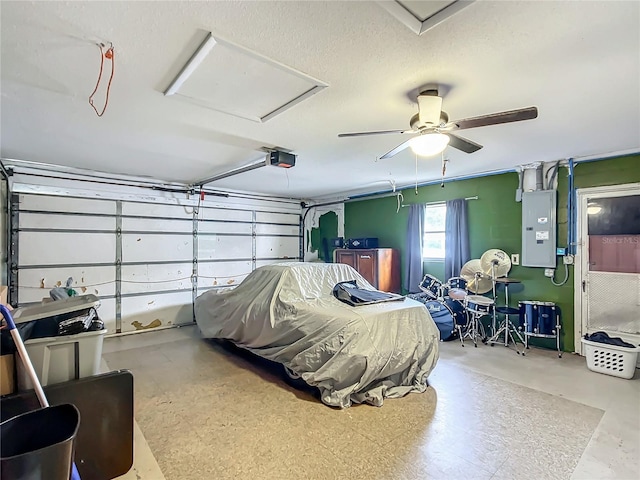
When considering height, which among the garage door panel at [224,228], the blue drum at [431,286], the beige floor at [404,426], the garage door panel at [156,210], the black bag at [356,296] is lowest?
the beige floor at [404,426]

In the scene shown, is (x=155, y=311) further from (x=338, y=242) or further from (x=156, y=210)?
(x=338, y=242)

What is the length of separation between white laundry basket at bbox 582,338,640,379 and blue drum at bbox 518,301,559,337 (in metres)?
0.50

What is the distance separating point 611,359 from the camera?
340 cm

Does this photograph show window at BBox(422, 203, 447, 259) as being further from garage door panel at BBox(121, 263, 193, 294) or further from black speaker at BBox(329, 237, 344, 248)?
garage door panel at BBox(121, 263, 193, 294)

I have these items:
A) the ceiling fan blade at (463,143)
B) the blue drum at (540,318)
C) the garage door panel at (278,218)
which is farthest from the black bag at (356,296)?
the garage door panel at (278,218)

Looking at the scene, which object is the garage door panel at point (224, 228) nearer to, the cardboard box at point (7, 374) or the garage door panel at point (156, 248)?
the garage door panel at point (156, 248)

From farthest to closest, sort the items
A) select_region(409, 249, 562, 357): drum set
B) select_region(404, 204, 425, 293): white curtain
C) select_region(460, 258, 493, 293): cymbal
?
select_region(404, 204, 425, 293): white curtain, select_region(460, 258, 493, 293): cymbal, select_region(409, 249, 562, 357): drum set

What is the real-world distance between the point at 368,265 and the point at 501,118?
155 inches

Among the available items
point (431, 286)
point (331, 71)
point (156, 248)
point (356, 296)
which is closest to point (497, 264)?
point (431, 286)

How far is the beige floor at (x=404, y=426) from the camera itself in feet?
6.53

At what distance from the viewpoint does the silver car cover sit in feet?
9.05

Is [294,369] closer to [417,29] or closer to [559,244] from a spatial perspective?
[417,29]

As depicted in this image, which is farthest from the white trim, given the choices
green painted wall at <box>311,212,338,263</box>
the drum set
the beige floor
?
green painted wall at <box>311,212,338,263</box>

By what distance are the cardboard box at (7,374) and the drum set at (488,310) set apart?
4253 mm
